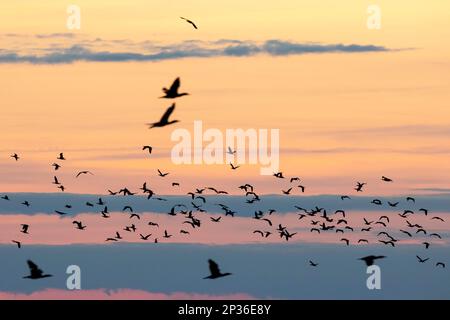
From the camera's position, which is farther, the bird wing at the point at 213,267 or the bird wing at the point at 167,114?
the bird wing at the point at 167,114

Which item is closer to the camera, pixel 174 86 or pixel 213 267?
pixel 213 267

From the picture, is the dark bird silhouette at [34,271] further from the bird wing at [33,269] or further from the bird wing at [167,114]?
the bird wing at [167,114]

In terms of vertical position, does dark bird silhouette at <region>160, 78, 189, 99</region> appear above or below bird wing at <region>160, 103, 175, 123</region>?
above

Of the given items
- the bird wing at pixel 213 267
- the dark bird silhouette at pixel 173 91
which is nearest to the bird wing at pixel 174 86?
the dark bird silhouette at pixel 173 91

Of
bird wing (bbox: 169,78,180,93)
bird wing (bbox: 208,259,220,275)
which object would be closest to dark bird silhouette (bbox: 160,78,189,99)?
bird wing (bbox: 169,78,180,93)

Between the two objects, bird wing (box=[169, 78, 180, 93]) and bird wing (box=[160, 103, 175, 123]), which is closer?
bird wing (box=[169, 78, 180, 93])

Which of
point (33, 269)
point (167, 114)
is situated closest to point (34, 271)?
point (33, 269)

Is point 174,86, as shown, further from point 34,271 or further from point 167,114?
point 34,271

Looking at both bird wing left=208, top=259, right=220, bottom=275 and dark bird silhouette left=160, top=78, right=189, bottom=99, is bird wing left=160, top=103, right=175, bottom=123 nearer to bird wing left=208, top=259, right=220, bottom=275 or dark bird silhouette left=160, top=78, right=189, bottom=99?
dark bird silhouette left=160, top=78, right=189, bottom=99
